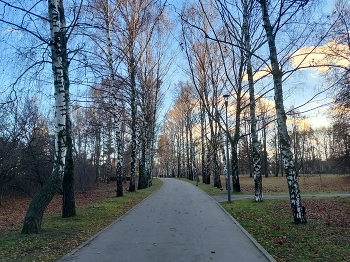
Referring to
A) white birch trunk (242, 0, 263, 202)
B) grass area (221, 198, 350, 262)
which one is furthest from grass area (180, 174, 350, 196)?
grass area (221, 198, 350, 262)

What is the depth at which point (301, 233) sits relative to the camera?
786 cm

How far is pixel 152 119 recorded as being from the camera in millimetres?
30734

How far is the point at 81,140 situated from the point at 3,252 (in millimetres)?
43697

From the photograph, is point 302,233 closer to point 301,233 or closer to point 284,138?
point 301,233

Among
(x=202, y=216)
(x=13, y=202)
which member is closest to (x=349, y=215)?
(x=202, y=216)

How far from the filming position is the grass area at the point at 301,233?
6109 mm

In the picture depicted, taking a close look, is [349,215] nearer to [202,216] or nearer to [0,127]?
[202,216]

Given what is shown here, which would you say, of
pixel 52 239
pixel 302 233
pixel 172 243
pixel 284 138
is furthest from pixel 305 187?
pixel 52 239

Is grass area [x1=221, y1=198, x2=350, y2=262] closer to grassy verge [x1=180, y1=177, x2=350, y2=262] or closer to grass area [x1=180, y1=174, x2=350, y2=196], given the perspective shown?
grassy verge [x1=180, y1=177, x2=350, y2=262]

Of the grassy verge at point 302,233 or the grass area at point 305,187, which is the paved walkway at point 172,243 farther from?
the grass area at point 305,187

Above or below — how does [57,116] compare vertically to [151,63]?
below

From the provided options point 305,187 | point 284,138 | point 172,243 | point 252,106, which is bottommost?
point 305,187

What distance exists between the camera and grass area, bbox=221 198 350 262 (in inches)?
241

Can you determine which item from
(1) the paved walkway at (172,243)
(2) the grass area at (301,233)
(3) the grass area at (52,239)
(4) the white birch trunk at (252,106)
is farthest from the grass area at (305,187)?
(3) the grass area at (52,239)
